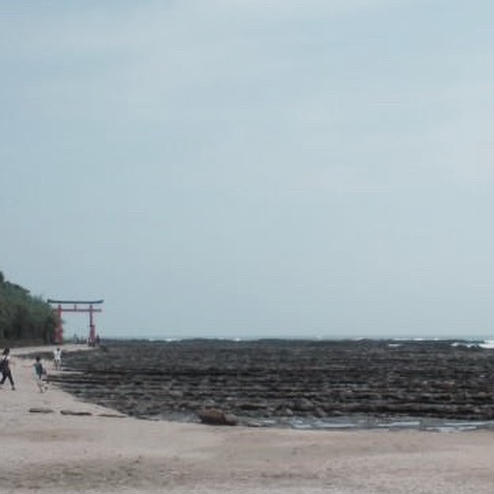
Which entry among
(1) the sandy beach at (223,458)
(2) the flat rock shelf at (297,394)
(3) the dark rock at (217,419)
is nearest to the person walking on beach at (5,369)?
(2) the flat rock shelf at (297,394)

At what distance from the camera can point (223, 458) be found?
1867 centimetres

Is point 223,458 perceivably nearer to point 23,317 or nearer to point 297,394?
point 297,394

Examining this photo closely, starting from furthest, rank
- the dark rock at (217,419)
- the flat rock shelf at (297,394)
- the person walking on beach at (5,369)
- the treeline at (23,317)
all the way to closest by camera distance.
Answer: the treeline at (23,317)
the person walking on beach at (5,369)
the flat rock shelf at (297,394)
the dark rock at (217,419)

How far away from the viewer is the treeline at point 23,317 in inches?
3091

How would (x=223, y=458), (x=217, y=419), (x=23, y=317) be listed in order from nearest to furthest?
(x=223, y=458) < (x=217, y=419) < (x=23, y=317)

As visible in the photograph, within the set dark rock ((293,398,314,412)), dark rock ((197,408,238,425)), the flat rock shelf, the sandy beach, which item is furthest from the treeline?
the sandy beach

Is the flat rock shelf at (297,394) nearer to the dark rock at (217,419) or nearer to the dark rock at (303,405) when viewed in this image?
the dark rock at (303,405)

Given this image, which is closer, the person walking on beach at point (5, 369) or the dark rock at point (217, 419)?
the dark rock at point (217, 419)

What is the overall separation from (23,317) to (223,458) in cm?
6784

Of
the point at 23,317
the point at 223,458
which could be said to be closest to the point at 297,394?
the point at 223,458

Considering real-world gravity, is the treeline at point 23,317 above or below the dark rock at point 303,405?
above

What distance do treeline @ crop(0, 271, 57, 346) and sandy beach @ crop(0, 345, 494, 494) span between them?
53933mm

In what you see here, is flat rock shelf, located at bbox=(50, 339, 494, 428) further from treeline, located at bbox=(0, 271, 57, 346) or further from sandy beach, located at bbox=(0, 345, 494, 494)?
treeline, located at bbox=(0, 271, 57, 346)

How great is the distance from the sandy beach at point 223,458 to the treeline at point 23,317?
2123 inches
